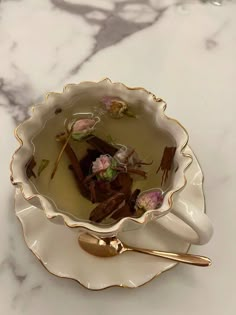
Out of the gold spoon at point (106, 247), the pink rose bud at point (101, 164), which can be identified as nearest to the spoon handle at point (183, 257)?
the gold spoon at point (106, 247)

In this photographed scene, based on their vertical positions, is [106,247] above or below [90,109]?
below

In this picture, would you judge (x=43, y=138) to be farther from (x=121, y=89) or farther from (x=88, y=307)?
(x=88, y=307)

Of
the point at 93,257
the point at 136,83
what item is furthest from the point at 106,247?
the point at 136,83

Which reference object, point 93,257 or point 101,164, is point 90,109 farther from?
point 93,257

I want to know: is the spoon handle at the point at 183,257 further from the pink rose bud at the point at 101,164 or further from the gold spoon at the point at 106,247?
the pink rose bud at the point at 101,164

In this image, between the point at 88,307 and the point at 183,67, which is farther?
the point at 183,67

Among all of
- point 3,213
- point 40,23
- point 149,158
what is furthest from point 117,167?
point 40,23

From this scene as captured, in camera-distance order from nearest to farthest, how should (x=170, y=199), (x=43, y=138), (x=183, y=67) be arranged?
(x=170, y=199), (x=43, y=138), (x=183, y=67)
